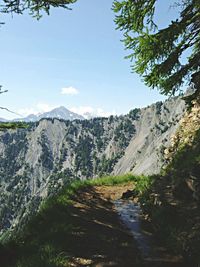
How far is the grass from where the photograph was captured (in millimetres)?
7711

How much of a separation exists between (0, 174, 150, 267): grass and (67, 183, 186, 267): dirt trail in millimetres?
239

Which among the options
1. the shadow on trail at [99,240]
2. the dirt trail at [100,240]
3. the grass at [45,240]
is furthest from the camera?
the shadow on trail at [99,240]

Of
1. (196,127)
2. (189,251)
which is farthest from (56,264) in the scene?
(196,127)

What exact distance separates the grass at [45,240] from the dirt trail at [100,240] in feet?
0.78

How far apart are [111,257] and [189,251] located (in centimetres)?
191

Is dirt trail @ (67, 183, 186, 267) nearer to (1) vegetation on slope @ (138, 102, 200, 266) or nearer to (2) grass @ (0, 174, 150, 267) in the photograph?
(2) grass @ (0, 174, 150, 267)

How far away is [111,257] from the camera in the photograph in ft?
28.3

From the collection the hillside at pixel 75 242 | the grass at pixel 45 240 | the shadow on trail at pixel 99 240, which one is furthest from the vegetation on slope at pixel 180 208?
the grass at pixel 45 240

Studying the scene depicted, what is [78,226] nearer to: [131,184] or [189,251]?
[189,251]

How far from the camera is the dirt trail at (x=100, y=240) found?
8.35 meters

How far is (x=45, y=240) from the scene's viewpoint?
9352mm

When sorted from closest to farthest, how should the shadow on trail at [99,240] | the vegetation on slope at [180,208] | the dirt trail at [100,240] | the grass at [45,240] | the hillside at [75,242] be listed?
the grass at [45,240] → the hillside at [75,242] → the dirt trail at [100,240] → the shadow on trail at [99,240] → the vegetation on slope at [180,208]

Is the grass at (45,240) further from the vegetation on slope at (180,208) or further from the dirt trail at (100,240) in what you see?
the vegetation on slope at (180,208)

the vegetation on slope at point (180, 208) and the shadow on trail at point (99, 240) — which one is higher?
the vegetation on slope at point (180, 208)
